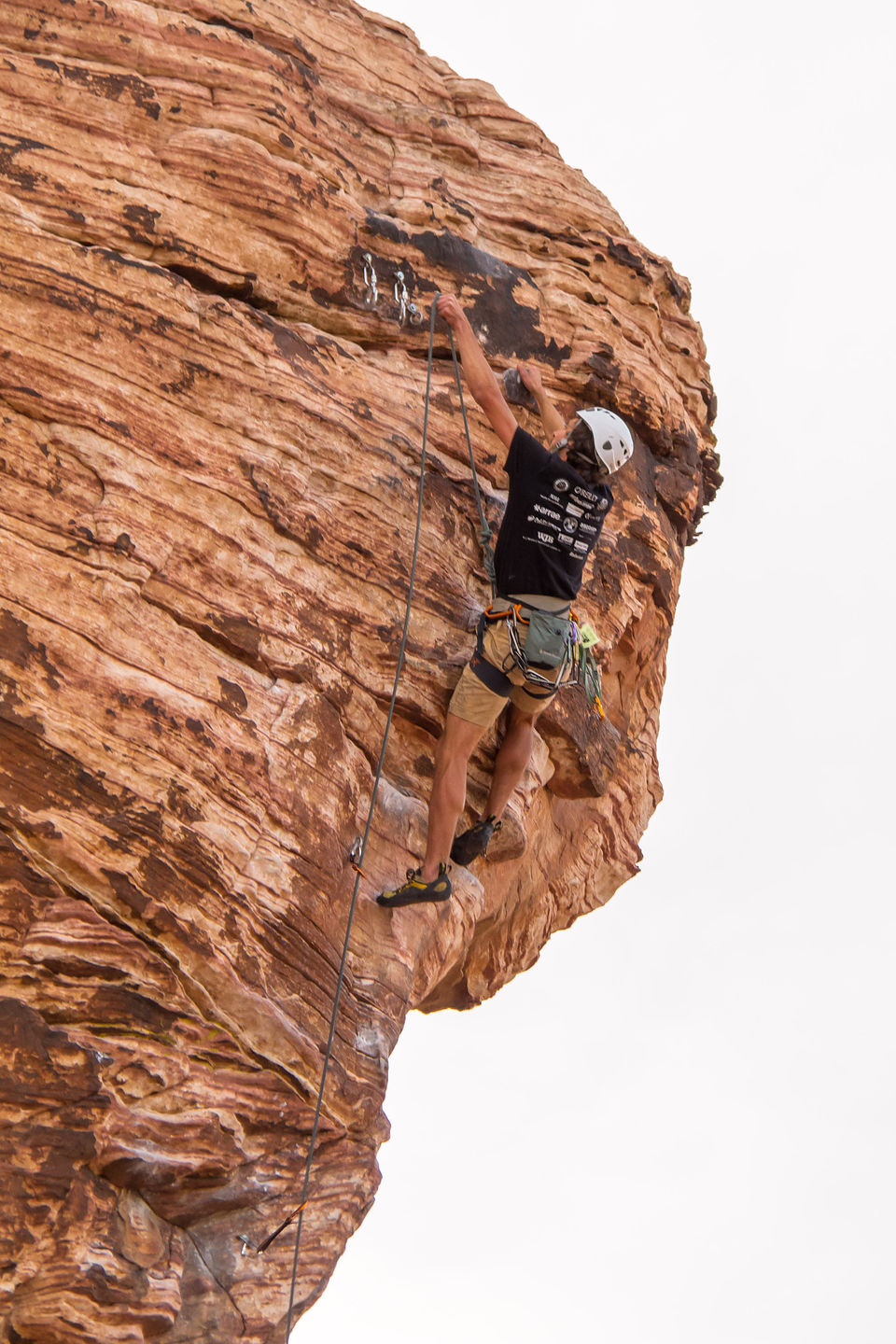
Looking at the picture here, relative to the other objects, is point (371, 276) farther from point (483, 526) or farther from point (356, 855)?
point (356, 855)

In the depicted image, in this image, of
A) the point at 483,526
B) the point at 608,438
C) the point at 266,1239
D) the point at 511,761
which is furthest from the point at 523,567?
the point at 266,1239

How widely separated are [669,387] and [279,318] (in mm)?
4317

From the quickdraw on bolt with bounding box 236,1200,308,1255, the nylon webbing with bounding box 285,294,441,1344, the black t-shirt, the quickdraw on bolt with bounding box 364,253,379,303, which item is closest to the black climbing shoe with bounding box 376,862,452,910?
the nylon webbing with bounding box 285,294,441,1344

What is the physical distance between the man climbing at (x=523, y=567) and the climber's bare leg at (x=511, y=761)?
39 centimetres

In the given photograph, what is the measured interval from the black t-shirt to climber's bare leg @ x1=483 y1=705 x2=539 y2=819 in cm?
105

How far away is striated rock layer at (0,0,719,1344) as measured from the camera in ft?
24.0

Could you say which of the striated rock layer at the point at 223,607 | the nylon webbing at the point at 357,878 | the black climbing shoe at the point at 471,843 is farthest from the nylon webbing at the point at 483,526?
the black climbing shoe at the point at 471,843

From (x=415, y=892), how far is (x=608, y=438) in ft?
10.4

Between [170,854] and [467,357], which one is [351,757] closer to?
[170,854]

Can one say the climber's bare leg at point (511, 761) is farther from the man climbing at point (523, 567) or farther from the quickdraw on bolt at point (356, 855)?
the quickdraw on bolt at point (356, 855)

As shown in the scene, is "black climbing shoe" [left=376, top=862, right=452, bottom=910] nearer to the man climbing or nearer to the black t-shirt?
the man climbing

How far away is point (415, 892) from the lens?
8.85 metres

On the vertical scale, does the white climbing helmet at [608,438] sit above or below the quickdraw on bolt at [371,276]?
below

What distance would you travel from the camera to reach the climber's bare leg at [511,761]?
9.89m
